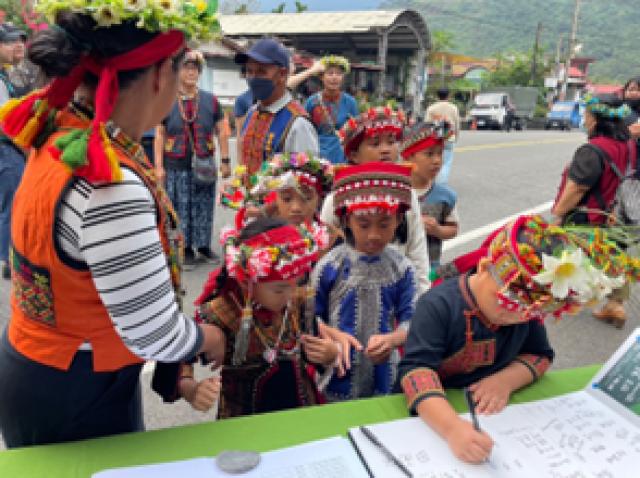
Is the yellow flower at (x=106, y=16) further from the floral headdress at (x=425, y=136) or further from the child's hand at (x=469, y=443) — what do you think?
the floral headdress at (x=425, y=136)

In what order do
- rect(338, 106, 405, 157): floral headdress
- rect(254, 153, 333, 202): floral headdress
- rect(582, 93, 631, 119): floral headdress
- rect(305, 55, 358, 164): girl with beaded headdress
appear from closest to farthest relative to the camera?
rect(254, 153, 333, 202): floral headdress < rect(338, 106, 405, 157): floral headdress < rect(582, 93, 631, 119): floral headdress < rect(305, 55, 358, 164): girl with beaded headdress

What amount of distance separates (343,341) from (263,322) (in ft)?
1.01

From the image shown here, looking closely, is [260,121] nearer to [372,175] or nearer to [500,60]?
[372,175]

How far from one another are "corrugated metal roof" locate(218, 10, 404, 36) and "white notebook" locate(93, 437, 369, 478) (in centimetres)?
1728

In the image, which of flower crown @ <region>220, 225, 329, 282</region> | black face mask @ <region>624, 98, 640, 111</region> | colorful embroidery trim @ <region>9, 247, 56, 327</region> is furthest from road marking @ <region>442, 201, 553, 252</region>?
colorful embroidery trim @ <region>9, 247, 56, 327</region>

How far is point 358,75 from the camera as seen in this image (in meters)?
19.1

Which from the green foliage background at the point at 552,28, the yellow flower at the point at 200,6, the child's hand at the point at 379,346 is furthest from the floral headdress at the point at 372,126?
the green foliage background at the point at 552,28

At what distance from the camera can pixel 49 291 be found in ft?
3.43

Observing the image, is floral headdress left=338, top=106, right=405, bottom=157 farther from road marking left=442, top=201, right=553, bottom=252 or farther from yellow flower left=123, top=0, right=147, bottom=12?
road marking left=442, top=201, right=553, bottom=252

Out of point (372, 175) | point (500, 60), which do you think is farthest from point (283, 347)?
point (500, 60)

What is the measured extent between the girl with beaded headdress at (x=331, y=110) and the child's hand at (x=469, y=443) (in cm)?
365

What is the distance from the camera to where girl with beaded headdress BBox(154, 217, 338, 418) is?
4.77ft

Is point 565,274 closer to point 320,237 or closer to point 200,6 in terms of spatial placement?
point 320,237

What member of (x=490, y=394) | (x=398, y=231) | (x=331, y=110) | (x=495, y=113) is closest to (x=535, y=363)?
(x=490, y=394)
